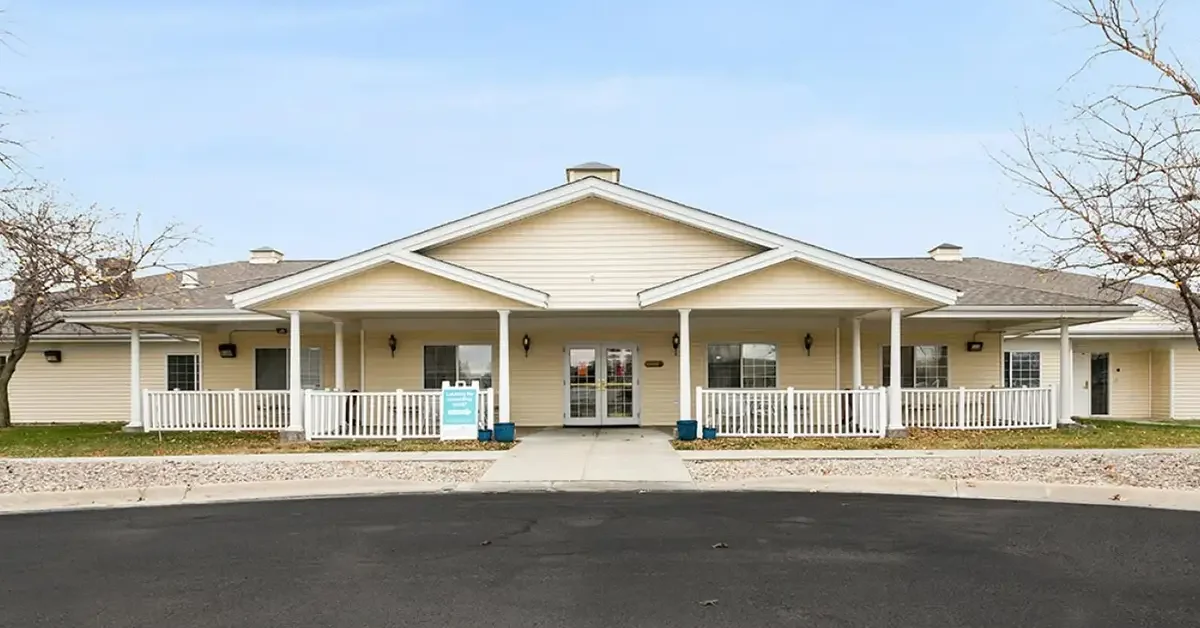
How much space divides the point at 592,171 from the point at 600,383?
4577 millimetres

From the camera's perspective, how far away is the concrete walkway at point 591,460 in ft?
39.7

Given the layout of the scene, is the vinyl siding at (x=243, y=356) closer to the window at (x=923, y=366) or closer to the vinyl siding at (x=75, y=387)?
the vinyl siding at (x=75, y=387)

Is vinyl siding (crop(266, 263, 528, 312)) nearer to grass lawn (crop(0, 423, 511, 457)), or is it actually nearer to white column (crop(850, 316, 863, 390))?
grass lawn (crop(0, 423, 511, 457))

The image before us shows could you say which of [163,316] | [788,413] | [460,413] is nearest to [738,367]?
[788,413]

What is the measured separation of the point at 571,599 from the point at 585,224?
12.2 m

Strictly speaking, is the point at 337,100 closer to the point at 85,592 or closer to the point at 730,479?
the point at 730,479

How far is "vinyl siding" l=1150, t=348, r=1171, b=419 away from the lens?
24.2 meters

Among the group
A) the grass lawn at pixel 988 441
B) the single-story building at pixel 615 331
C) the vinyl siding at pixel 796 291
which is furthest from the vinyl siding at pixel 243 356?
the grass lawn at pixel 988 441

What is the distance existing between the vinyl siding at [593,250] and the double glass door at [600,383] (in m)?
2.53

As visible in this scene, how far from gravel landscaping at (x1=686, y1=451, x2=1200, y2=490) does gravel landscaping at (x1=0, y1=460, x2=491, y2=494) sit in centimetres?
372

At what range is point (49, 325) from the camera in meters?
21.9

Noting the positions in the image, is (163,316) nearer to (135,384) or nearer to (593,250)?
(135,384)

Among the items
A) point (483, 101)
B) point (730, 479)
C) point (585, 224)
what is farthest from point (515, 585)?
point (483, 101)

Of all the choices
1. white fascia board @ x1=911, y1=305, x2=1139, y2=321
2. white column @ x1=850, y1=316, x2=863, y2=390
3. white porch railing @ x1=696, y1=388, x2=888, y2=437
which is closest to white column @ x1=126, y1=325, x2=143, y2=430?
white porch railing @ x1=696, y1=388, x2=888, y2=437
